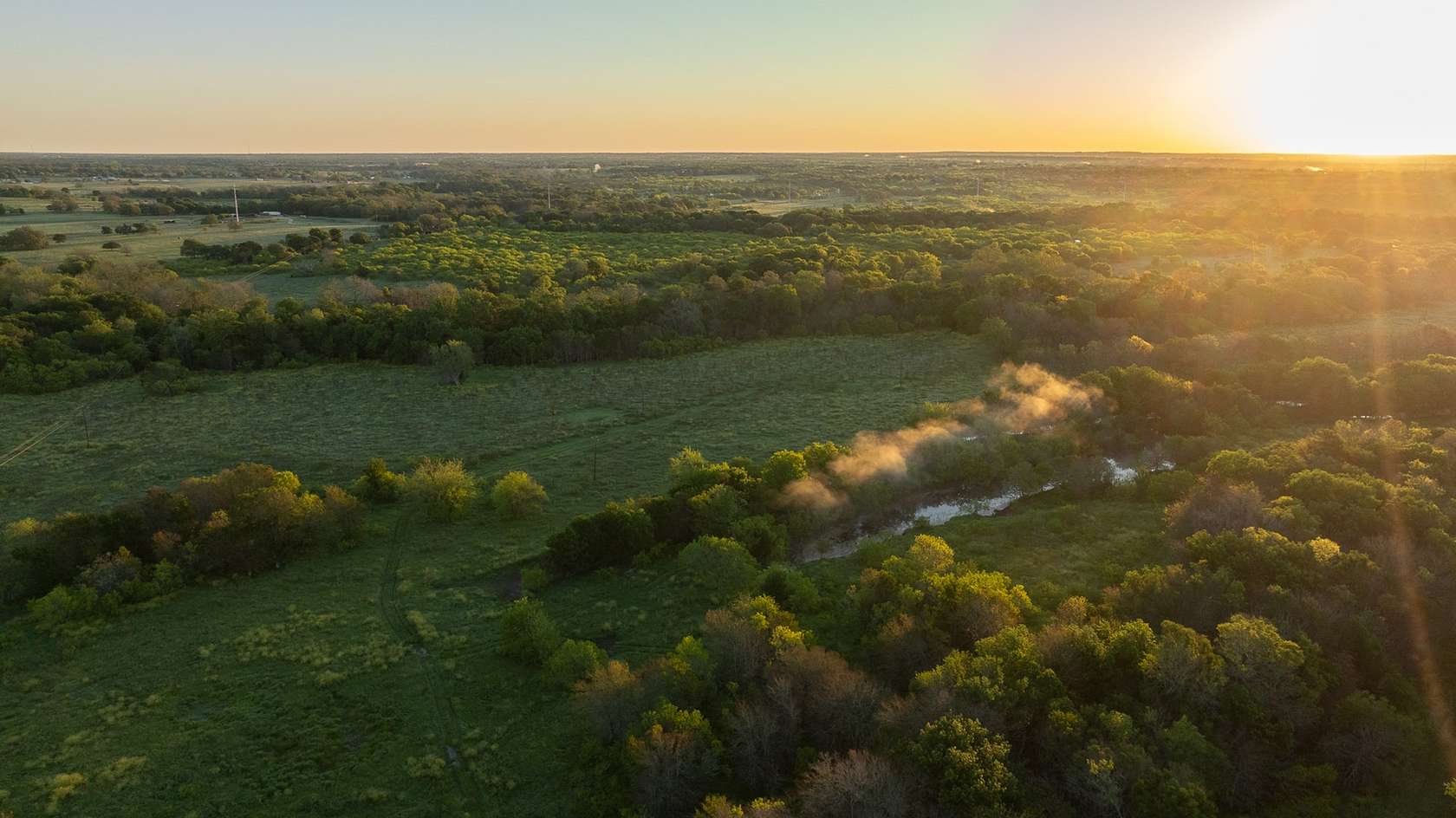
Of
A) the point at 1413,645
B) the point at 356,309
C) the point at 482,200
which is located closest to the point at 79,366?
the point at 356,309

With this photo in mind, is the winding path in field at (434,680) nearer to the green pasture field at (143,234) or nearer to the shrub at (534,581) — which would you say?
the shrub at (534,581)

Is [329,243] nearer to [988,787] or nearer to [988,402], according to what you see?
[988,402]

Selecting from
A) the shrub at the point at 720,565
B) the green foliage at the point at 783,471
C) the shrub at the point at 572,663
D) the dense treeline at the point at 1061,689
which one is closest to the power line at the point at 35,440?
the dense treeline at the point at 1061,689

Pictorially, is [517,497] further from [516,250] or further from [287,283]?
[516,250]

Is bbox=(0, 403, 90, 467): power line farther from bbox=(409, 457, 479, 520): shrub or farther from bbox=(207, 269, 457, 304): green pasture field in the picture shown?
bbox=(207, 269, 457, 304): green pasture field

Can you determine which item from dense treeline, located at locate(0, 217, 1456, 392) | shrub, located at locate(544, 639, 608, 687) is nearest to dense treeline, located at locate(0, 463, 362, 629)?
shrub, located at locate(544, 639, 608, 687)

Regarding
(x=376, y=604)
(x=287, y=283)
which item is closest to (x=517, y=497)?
(x=376, y=604)
